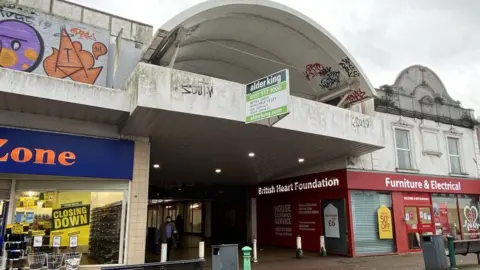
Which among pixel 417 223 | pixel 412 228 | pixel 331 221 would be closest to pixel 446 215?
pixel 417 223

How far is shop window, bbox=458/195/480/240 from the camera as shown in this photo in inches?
730

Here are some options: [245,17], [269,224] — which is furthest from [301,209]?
[245,17]

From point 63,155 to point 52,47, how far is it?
302 centimetres

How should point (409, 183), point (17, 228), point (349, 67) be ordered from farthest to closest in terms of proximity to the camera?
point (409, 183) < point (349, 67) < point (17, 228)

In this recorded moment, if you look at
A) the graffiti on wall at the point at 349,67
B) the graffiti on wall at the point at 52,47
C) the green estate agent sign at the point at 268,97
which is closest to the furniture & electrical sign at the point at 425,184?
the graffiti on wall at the point at 349,67

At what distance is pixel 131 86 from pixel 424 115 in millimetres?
14384

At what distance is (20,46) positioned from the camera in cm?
1006

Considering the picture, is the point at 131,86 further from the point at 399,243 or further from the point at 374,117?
the point at 399,243

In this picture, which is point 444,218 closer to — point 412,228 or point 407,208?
point 412,228

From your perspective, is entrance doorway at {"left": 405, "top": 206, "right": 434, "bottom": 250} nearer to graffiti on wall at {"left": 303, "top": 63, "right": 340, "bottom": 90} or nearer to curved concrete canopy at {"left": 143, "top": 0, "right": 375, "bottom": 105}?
curved concrete canopy at {"left": 143, "top": 0, "right": 375, "bottom": 105}

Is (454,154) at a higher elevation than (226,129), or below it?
higher

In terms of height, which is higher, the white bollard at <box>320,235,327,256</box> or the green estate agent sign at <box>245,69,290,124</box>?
the green estate agent sign at <box>245,69,290,124</box>

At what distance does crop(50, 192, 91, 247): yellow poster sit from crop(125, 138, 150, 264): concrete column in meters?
1.18

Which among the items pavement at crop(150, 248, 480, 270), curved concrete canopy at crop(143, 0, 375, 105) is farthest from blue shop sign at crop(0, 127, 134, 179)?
pavement at crop(150, 248, 480, 270)
